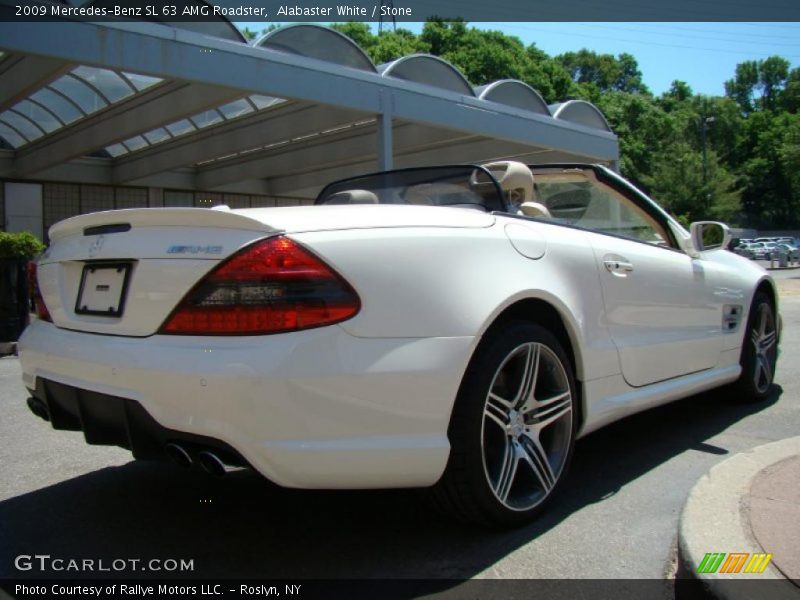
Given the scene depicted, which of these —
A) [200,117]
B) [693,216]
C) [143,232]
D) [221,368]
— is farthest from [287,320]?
[693,216]

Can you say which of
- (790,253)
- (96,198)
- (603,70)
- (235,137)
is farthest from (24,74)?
(603,70)

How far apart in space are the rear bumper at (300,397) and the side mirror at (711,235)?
2.57 metres

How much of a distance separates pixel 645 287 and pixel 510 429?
49.8 inches

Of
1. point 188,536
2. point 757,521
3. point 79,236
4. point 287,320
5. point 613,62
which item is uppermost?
point 613,62

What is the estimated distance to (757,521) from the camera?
2.45 metres

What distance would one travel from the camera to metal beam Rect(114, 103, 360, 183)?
46.6ft

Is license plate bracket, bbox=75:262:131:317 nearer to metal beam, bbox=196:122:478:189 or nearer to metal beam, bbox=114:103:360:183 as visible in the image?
metal beam, bbox=114:103:360:183

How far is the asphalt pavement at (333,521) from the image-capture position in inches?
96.1

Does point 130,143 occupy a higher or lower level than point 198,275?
higher

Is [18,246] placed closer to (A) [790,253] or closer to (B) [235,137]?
(B) [235,137]

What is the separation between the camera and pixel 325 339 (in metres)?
2.17

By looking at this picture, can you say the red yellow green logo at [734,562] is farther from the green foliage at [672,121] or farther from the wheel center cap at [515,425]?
the green foliage at [672,121]

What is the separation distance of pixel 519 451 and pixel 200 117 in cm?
1491

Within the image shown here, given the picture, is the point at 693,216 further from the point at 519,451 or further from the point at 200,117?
the point at 519,451
